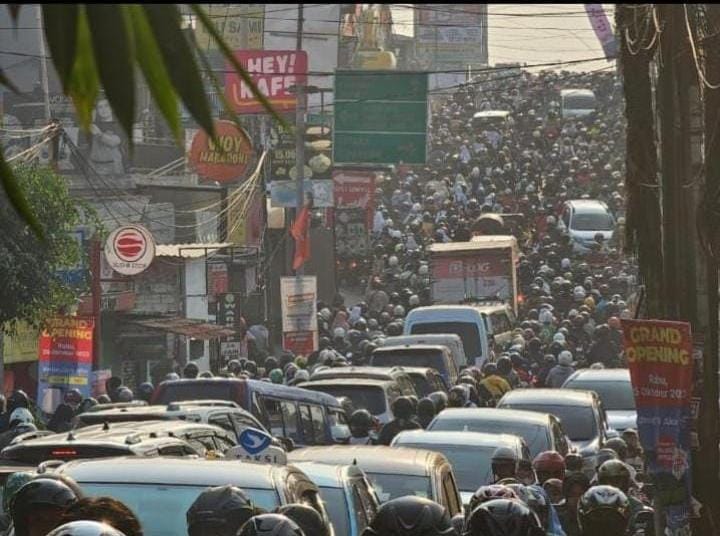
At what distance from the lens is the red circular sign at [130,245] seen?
31859 mm

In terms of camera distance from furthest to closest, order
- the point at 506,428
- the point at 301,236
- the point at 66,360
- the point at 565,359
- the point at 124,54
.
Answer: the point at 301,236 < the point at 565,359 < the point at 66,360 < the point at 506,428 < the point at 124,54

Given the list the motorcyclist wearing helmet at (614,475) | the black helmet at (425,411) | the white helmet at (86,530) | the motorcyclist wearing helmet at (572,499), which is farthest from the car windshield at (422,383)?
the white helmet at (86,530)

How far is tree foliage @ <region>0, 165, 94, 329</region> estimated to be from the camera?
2614cm

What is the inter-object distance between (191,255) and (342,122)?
7.16 m

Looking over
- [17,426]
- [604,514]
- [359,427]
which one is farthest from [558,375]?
[604,514]

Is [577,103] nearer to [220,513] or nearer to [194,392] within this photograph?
[194,392]

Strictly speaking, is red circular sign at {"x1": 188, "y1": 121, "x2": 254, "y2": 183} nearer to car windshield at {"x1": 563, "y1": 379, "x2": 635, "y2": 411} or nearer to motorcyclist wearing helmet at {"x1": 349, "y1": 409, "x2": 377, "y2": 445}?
car windshield at {"x1": 563, "y1": 379, "x2": 635, "y2": 411}

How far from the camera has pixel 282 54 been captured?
48438 mm

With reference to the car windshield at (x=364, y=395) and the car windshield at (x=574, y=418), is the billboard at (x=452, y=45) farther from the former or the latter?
the car windshield at (x=574, y=418)

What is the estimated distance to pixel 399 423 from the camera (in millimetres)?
19078

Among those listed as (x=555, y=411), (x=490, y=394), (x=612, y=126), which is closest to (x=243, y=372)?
(x=490, y=394)

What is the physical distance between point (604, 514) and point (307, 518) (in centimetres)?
188

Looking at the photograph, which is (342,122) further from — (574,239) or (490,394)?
(574,239)

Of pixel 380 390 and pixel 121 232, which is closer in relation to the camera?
pixel 380 390
